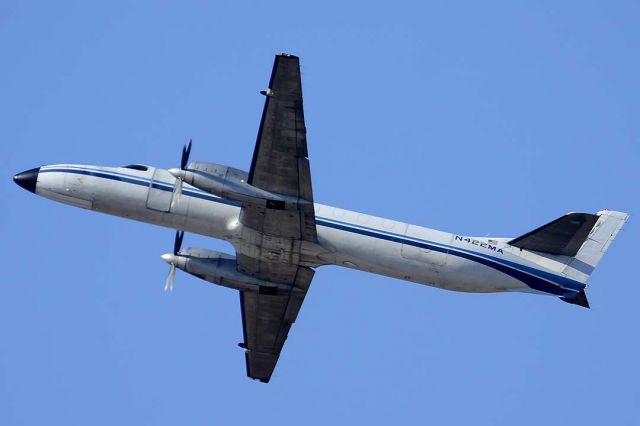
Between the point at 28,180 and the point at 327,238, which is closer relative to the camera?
the point at 327,238

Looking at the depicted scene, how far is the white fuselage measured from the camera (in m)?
46.7

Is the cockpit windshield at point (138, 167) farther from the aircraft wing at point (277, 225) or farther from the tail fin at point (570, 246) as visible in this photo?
the tail fin at point (570, 246)

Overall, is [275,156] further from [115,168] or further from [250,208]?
[115,168]

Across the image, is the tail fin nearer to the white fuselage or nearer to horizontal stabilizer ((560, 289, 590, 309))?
→ horizontal stabilizer ((560, 289, 590, 309))

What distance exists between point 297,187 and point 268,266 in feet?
18.2

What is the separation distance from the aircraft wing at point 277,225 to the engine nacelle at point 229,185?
5.7 inches

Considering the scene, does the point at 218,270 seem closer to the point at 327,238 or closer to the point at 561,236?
the point at 327,238

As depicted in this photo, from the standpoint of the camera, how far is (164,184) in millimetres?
A: 47531

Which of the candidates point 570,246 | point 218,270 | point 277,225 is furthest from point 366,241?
point 570,246

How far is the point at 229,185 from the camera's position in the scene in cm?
4391

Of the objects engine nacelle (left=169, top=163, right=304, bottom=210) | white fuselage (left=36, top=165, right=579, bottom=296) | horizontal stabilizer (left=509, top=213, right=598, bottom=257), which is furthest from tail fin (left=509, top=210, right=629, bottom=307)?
engine nacelle (left=169, top=163, right=304, bottom=210)

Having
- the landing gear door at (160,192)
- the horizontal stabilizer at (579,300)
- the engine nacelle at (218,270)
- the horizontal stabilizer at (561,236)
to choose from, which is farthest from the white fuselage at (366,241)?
the engine nacelle at (218,270)

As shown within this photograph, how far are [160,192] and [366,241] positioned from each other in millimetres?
8867

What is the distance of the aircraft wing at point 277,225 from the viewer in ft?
137
